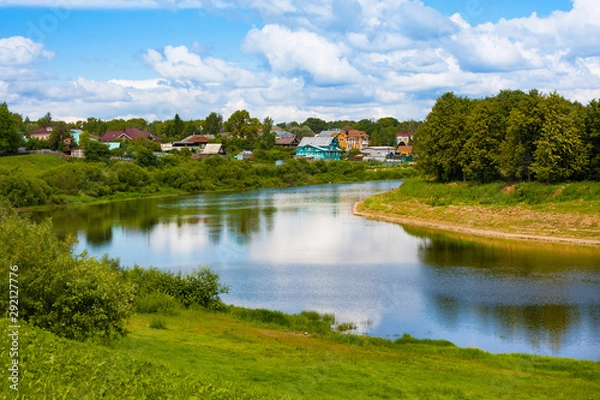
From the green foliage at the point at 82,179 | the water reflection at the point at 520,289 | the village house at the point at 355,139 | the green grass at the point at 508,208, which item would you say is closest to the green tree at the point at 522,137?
the green grass at the point at 508,208

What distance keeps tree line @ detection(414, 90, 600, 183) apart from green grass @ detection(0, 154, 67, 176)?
5299 cm

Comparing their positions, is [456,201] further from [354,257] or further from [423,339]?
[423,339]

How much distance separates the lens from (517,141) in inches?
2053

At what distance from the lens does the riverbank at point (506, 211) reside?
43062mm

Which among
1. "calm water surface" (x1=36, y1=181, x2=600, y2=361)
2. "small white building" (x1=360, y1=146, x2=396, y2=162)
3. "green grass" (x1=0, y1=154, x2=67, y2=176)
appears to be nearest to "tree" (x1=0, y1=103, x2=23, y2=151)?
"green grass" (x1=0, y1=154, x2=67, y2=176)

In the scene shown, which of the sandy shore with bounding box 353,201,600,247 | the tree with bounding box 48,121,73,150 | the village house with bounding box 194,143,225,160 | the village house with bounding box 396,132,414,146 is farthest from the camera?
the village house with bounding box 396,132,414,146

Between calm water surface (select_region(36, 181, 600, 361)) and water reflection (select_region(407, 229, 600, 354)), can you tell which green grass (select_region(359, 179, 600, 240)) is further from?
water reflection (select_region(407, 229, 600, 354))

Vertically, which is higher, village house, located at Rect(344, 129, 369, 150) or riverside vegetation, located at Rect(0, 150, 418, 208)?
village house, located at Rect(344, 129, 369, 150)

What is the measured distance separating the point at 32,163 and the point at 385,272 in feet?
226

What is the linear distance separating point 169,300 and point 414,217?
3522 cm

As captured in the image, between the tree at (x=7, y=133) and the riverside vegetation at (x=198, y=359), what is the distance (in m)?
76.3

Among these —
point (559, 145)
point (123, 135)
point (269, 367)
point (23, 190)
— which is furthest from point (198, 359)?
point (123, 135)

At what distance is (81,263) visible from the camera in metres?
17.0

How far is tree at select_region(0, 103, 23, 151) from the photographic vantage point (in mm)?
87125
